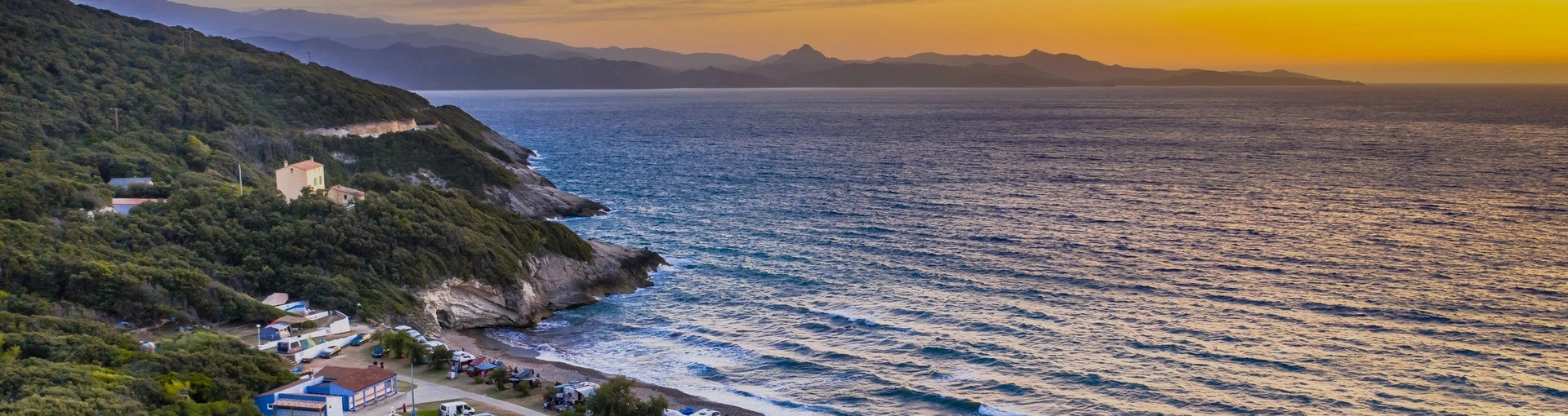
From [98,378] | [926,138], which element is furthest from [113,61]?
[926,138]

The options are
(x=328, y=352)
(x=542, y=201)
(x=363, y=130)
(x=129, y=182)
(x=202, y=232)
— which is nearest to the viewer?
(x=328, y=352)

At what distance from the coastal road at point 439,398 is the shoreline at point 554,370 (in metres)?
3.62

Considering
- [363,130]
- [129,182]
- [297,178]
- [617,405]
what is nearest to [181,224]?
[297,178]

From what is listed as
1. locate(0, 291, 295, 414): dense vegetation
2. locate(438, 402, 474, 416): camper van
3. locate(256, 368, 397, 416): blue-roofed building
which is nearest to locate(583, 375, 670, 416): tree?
locate(438, 402, 474, 416): camper van

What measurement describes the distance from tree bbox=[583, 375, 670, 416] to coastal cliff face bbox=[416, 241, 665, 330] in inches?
631

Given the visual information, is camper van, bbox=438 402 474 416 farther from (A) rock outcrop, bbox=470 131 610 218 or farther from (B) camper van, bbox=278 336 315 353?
(A) rock outcrop, bbox=470 131 610 218

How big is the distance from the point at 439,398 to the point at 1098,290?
98.2ft

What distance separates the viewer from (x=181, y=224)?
46.8 metres

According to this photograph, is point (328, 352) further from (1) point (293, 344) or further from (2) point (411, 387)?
(2) point (411, 387)

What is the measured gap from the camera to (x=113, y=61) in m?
78.9

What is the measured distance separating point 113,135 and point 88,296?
95.6 ft

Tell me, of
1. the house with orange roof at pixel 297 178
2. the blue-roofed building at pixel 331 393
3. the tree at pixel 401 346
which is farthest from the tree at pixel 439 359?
the house with orange roof at pixel 297 178

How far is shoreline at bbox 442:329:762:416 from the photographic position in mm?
35938

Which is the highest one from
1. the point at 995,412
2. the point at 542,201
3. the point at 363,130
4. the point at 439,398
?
the point at 363,130
